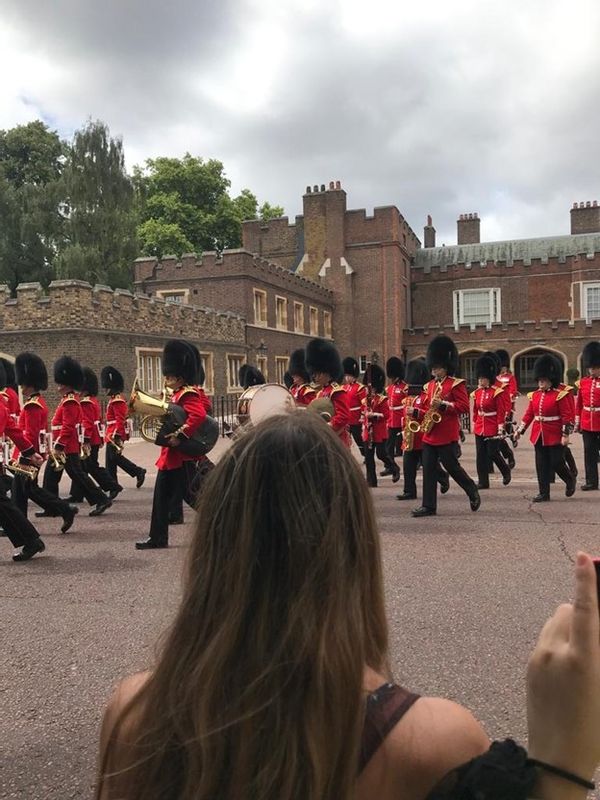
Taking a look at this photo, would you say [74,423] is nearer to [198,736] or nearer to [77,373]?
[77,373]

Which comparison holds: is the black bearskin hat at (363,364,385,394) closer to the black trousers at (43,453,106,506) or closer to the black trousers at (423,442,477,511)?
the black trousers at (423,442,477,511)

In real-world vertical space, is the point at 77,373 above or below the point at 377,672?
above

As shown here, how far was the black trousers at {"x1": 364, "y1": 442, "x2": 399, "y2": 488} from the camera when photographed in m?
10.1

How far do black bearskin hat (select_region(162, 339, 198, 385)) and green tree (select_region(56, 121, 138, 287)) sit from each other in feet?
85.7

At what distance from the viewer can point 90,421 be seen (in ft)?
29.9

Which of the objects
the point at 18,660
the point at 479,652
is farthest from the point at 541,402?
the point at 18,660

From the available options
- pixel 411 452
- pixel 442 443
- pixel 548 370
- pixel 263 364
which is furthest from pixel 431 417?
pixel 263 364

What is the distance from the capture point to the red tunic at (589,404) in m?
9.47

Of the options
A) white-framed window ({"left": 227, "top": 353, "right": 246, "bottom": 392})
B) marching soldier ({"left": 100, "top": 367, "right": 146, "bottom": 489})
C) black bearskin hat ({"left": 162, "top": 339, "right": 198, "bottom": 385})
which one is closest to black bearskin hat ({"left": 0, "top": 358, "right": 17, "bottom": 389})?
marching soldier ({"left": 100, "top": 367, "right": 146, "bottom": 489})

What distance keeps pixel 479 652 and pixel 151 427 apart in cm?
432

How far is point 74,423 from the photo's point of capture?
8281 millimetres

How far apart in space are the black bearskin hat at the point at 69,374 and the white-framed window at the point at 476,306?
3375 centimetres

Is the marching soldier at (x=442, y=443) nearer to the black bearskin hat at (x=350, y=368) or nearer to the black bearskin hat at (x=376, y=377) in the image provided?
the black bearskin hat at (x=376, y=377)

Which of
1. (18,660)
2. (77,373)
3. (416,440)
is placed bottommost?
(18,660)
